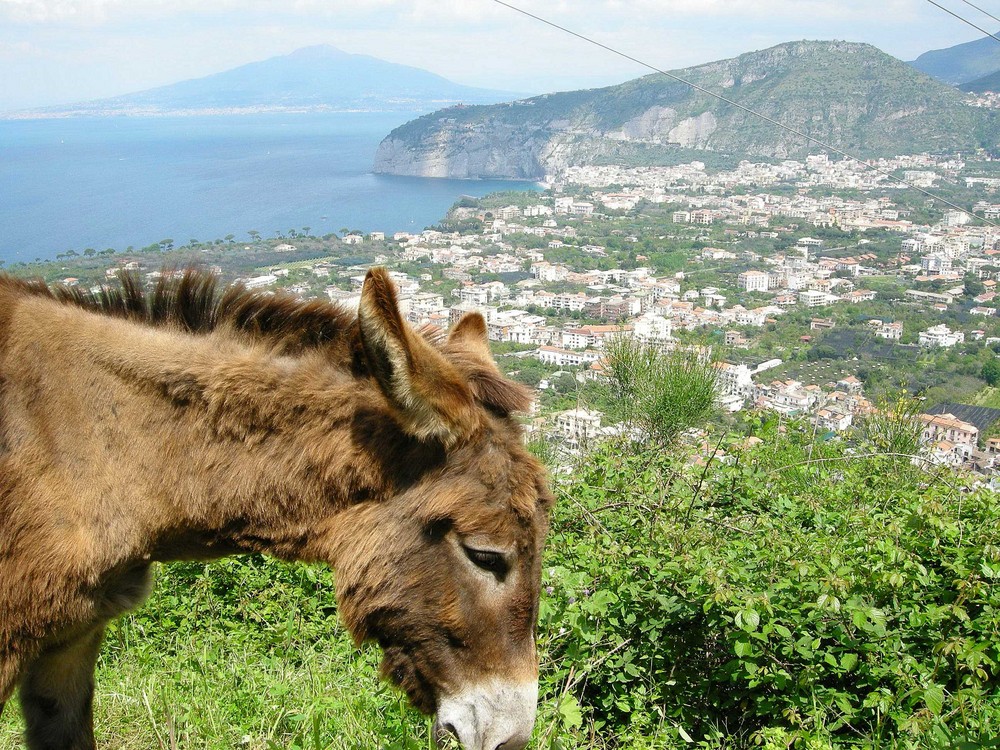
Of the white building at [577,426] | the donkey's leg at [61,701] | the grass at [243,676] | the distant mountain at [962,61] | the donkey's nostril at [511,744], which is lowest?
the white building at [577,426]

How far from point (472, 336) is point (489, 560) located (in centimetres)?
87

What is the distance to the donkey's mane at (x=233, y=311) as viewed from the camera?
8.08 feet

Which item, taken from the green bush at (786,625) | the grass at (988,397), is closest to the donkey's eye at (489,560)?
the green bush at (786,625)

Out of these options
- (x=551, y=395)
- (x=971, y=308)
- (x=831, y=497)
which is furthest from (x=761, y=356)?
(x=831, y=497)

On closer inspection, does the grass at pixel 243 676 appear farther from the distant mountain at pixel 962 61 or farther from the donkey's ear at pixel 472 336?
the distant mountain at pixel 962 61

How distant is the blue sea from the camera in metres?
29.2

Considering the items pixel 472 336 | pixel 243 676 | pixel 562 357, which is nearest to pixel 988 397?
pixel 562 357

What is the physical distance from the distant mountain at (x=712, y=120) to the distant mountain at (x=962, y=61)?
32734 mm

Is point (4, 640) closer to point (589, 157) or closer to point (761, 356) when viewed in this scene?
point (761, 356)

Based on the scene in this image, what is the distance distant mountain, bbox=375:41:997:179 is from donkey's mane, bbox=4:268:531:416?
235ft

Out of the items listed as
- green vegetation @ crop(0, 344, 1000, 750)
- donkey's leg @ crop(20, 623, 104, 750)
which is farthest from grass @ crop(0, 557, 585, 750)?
donkey's leg @ crop(20, 623, 104, 750)

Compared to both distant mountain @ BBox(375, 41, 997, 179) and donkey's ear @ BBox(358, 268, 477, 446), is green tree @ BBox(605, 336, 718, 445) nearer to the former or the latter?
donkey's ear @ BBox(358, 268, 477, 446)

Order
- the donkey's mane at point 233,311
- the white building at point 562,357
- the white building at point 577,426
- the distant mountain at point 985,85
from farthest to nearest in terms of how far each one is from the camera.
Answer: the distant mountain at point 985,85 < the white building at point 562,357 < the white building at point 577,426 < the donkey's mane at point 233,311

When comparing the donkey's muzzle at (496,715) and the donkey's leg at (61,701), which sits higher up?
the donkey's muzzle at (496,715)
